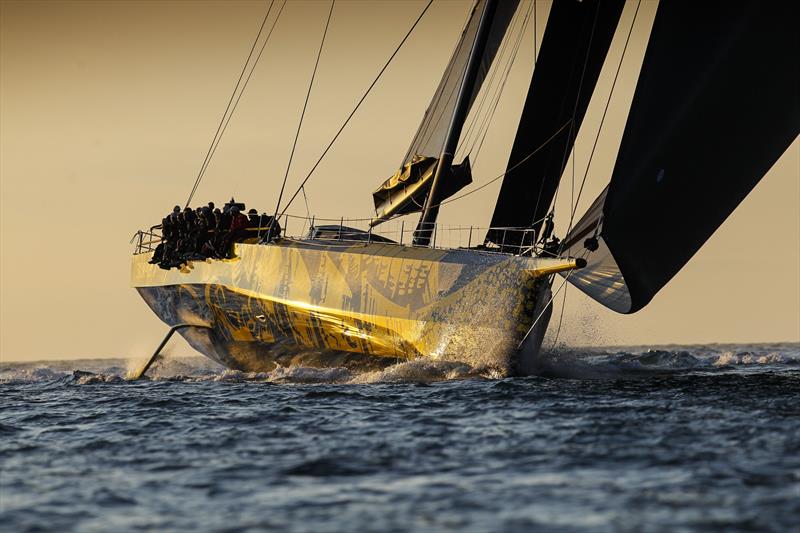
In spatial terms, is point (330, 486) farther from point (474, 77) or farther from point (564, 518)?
point (474, 77)

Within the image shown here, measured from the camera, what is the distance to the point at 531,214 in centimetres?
2030

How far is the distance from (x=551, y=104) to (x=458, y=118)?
82.0 inches

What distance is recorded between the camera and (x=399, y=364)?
17.0 m

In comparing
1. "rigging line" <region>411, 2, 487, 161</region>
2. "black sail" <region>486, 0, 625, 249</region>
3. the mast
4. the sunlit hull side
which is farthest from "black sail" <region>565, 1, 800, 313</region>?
"rigging line" <region>411, 2, 487, 161</region>

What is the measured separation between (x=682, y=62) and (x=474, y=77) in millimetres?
5937

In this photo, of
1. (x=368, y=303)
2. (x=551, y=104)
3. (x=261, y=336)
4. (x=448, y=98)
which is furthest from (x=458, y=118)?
(x=261, y=336)

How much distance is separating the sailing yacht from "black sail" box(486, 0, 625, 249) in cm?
3

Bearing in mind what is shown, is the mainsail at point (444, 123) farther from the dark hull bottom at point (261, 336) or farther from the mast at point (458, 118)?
the dark hull bottom at point (261, 336)

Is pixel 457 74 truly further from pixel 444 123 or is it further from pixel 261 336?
pixel 261 336

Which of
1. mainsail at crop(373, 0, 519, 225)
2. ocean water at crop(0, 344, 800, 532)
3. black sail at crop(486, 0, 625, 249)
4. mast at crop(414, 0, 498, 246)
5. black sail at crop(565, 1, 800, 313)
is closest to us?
ocean water at crop(0, 344, 800, 532)

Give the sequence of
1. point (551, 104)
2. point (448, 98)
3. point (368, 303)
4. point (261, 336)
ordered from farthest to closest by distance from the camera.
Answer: point (261, 336) → point (448, 98) → point (551, 104) → point (368, 303)

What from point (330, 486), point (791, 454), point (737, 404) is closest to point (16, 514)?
point (330, 486)

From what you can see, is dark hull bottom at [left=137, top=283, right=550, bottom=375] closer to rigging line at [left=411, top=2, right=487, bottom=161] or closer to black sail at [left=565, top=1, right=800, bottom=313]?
black sail at [left=565, top=1, right=800, bottom=313]

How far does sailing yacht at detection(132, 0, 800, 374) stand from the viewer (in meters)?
14.0
